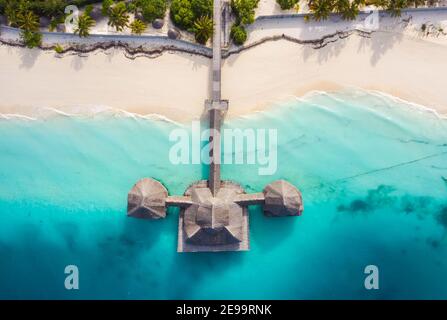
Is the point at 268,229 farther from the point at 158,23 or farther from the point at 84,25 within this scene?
the point at 84,25

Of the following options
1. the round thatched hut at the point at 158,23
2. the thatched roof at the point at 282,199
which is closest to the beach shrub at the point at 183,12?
the round thatched hut at the point at 158,23

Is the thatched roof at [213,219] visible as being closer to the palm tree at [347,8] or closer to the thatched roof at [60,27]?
the palm tree at [347,8]

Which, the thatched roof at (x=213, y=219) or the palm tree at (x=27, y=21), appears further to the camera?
the palm tree at (x=27, y=21)

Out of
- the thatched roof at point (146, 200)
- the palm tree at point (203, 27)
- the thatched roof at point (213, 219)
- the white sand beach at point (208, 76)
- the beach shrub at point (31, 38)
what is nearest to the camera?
the thatched roof at point (213, 219)

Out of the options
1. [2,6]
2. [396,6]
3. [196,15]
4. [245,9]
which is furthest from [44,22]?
[396,6]

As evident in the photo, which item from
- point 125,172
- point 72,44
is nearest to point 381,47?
point 125,172

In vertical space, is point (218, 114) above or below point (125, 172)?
above
